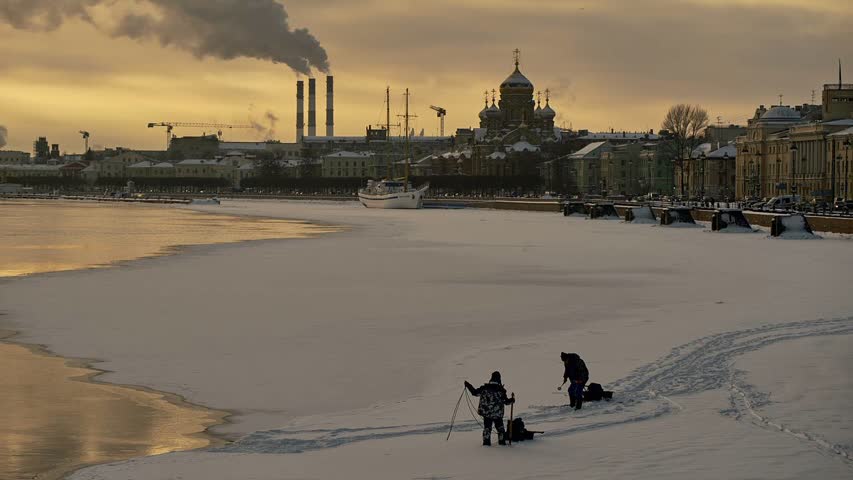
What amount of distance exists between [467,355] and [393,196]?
11687 centimetres

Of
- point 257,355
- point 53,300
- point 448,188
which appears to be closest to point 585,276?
point 53,300

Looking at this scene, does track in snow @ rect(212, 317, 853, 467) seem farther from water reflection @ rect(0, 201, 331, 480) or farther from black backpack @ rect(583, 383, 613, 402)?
water reflection @ rect(0, 201, 331, 480)

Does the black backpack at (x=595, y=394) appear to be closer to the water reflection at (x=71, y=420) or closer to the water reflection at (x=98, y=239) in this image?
the water reflection at (x=71, y=420)

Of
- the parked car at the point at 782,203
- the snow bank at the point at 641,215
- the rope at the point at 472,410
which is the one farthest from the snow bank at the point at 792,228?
the rope at the point at 472,410

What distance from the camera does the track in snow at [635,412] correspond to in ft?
49.7

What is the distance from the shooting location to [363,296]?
31.7m

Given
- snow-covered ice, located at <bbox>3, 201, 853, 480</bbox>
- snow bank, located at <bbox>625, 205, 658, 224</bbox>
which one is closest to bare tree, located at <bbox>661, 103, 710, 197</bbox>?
snow bank, located at <bbox>625, 205, 658, 224</bbox>

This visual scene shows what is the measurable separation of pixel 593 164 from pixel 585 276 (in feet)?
488

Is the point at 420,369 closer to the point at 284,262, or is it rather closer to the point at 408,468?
the point at 408,468

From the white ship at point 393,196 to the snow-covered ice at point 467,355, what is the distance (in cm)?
9396

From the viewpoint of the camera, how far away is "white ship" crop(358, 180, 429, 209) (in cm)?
13750

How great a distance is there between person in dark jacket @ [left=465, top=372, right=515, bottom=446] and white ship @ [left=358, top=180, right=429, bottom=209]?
122m

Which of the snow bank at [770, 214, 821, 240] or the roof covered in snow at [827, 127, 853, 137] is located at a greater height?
the roof covered in snow at [827, 127, 853, 137]

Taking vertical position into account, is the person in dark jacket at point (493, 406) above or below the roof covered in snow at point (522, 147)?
below
